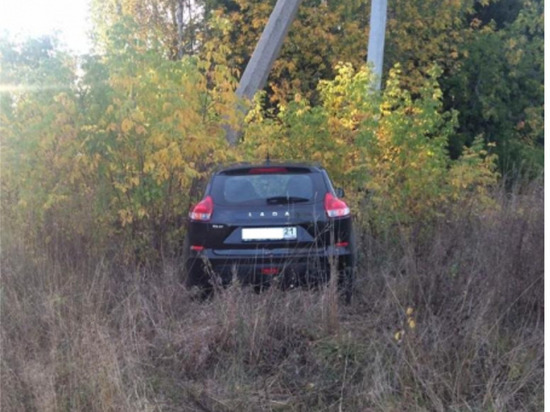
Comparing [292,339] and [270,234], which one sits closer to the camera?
[292,339]

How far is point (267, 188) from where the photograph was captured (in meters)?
7.03

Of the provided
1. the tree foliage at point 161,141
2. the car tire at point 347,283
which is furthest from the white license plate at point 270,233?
the tree foliage at point 161,141

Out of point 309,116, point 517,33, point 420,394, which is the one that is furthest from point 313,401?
point 517,33

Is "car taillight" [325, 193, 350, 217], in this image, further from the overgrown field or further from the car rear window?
the overgrown field

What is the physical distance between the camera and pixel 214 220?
271 inches

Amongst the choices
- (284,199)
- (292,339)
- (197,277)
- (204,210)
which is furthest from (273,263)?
(292,339)

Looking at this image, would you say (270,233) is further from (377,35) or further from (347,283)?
(377,35)

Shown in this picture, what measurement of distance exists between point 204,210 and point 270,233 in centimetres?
70

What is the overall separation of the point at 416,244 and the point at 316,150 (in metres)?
3.35

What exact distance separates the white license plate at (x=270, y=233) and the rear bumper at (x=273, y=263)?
115mm

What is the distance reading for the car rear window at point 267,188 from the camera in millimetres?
6941

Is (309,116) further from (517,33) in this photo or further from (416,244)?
(517,33)

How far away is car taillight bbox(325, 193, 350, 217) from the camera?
690 cm

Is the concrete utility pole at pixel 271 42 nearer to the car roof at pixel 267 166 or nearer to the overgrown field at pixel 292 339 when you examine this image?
the car roof at pixel 267 166
